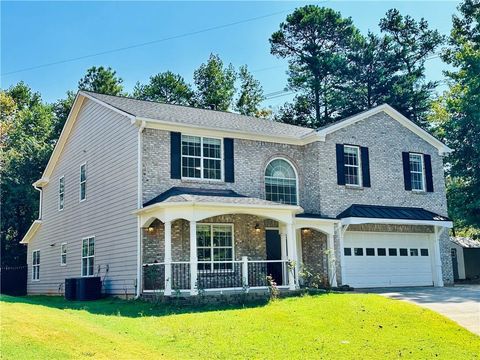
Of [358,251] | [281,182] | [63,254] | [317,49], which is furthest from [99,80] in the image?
[358,251]

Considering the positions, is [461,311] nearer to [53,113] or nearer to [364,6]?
[364,6]

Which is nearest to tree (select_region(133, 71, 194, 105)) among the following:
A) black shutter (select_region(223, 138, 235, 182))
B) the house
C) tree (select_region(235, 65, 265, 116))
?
tree (select_region(235, 65, 265, 116))

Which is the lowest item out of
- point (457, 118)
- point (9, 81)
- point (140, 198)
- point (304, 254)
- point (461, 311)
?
point (461, 311)

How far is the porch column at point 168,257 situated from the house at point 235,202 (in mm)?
32

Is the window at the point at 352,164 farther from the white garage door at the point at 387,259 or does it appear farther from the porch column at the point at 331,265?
the porch column at the point at 331,265

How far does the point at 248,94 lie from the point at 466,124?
22405mm

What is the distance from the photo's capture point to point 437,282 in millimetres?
23250

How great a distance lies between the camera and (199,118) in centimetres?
2112

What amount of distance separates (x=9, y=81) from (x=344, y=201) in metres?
34.9

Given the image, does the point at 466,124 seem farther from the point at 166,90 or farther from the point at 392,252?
the point at 166,90

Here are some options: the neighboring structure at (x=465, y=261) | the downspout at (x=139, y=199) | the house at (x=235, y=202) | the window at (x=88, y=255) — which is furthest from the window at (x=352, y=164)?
the neighboring structure at (x=465, y=261)

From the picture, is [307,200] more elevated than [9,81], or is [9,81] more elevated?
[9,81]

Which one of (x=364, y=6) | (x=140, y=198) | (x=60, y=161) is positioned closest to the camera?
(x=140, y=198)

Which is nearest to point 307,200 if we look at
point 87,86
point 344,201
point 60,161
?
point 344,201
